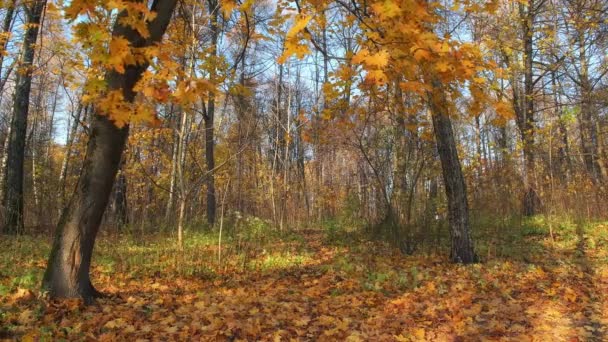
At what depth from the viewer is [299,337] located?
4.09 m

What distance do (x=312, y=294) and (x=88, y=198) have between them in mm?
2827

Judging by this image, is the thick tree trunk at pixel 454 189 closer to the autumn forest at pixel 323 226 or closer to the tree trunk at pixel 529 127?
the autumn forest at pixel 323 226

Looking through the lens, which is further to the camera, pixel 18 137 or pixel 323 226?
pixel 323 226

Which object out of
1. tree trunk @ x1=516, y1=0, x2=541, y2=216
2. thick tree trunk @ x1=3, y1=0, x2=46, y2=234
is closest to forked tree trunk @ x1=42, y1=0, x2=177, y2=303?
thick tree trunk @ x1=3, y1=0, x2=46, y2=234

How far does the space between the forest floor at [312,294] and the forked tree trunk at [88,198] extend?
0.24 meters

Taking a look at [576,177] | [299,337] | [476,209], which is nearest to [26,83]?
[299,337]

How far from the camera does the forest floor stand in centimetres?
405

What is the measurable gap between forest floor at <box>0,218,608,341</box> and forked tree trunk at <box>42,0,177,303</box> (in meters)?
0.24

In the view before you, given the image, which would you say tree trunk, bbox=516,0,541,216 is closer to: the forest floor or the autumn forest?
the autumn forest

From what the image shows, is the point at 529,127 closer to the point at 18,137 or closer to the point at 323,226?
the point at 323,226

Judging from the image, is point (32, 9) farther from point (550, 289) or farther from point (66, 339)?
point (550, 289)

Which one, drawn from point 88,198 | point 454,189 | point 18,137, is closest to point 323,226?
point 454,189

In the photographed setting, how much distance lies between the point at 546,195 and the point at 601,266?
435 cm

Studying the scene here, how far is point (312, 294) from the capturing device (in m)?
5.55
